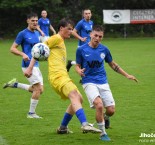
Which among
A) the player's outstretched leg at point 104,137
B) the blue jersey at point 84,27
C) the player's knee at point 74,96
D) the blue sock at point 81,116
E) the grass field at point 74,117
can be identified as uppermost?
the blue jersey at point 84,27

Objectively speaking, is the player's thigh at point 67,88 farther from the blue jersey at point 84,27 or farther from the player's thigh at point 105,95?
the blue jersey at point 84,27

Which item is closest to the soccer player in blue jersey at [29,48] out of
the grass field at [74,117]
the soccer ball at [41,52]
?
the grass field at [74,117]

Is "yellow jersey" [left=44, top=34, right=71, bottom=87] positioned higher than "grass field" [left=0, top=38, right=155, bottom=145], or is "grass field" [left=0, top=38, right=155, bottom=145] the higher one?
"yellow jersey" [left=44, top=34, right=71, bottom=87]

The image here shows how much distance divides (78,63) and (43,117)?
207 cm

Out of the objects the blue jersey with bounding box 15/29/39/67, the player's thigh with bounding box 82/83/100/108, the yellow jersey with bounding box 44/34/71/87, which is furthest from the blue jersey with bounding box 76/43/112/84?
the blue jersey with bounding box 15/29/39/67

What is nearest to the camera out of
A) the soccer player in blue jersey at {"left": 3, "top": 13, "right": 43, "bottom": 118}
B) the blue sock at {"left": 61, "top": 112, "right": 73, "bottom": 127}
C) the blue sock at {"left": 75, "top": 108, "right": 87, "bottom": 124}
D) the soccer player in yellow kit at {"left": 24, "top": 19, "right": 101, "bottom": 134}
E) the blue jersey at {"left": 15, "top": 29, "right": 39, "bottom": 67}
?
the blue sock at {"left": 75, "top": 108, "right": 87, "bottom": 124}

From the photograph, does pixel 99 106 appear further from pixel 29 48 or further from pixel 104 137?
pixel 29 48

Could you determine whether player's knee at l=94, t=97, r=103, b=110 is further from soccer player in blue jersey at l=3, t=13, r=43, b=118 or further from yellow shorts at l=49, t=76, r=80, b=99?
soccer player in blue jersey at l=3, t=13, r=43, b=118

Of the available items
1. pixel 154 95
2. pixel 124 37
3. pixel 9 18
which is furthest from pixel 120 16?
pixel 154 95

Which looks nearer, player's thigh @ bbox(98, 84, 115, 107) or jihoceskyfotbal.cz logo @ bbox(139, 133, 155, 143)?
jihoceskyfotbal.cz logo @ bbox(139, 133, 155, 143)

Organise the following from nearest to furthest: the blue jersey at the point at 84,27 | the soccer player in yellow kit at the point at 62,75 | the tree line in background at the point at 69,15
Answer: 1. the soccer player in yellow kit at the point at 62,75
2. the blue jersey at the point at 84,27
3. the tree line in background at the point at 69,15

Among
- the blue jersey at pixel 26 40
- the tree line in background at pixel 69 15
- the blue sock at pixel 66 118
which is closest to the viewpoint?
the blue sock at pixel 66 118

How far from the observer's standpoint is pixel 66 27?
812 cm

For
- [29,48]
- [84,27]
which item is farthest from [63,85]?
[84,27]
